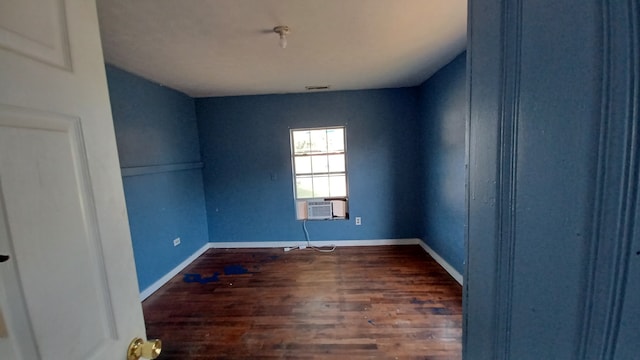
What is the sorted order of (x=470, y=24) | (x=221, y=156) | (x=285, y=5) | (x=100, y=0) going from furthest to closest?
(x=221, y=156) → (x=285, y=5) → (x=100, y=0) → (x=470, y=24)

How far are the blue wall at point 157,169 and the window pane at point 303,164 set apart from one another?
4.91 feet

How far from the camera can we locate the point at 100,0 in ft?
4.51

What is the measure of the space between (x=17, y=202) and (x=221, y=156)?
3.57m

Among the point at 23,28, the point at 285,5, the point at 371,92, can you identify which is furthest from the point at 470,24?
the point at 371,92

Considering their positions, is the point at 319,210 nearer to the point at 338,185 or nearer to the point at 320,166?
the point at 338,185

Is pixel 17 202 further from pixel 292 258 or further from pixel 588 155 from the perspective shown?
pixel 292 258

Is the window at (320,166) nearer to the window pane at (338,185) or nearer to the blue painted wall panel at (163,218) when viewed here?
the window pane at (338,185)

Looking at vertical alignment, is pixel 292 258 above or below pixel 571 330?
below

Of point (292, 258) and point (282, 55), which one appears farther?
point (292, 258)

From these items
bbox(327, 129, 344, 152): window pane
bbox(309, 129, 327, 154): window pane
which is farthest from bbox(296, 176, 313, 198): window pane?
bbox(327, 129, 344, 152): window pane

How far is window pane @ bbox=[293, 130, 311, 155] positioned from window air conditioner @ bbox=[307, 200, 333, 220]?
0.79 metres

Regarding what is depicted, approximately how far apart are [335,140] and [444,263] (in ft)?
7.11

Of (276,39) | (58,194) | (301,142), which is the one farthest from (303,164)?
(58,194)

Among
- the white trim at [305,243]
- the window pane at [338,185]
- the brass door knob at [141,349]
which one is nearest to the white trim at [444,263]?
the white trim at [305,243]
